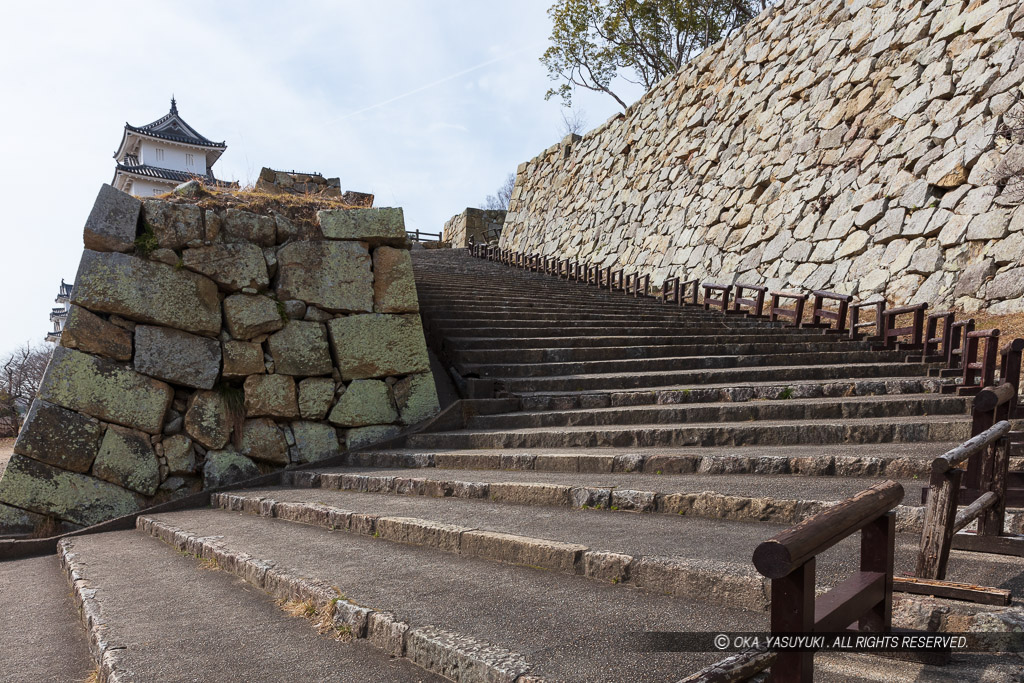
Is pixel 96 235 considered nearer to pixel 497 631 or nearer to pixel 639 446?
pixel 639 446

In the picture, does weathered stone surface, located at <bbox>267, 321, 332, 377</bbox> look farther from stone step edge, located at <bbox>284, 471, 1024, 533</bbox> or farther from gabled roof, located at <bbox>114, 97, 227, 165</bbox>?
gabled roof, located at <bbox>114, 97, 227, 165</bbox>

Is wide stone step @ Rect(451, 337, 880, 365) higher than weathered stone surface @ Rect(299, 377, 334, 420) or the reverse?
higher

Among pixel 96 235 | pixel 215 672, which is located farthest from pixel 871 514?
pixel 96 235

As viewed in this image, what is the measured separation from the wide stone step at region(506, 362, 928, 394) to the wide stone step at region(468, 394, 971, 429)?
2.19 ft

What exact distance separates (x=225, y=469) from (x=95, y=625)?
3325 mm

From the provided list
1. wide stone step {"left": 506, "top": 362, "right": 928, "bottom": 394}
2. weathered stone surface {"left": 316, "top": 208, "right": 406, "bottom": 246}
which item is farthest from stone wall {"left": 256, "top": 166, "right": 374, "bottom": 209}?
wide stone step {"left": 506, "top": 362, "right": 928, "bottom": 394}

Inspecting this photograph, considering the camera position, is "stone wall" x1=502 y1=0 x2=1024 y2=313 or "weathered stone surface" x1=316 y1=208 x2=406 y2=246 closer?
"weathered stone surface" x1=316 y1=208 x2=406 y2=246

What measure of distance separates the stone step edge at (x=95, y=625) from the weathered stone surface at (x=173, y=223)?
2775mm

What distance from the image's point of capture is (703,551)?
109 inches

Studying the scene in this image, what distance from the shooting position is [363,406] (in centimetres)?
668

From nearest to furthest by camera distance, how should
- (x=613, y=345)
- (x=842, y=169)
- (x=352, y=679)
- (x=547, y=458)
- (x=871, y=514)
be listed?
(x=871, y=514) < (x=352, y=679) < (x=547, y=458) < (x=613, y=345) < (x=842, y=169)

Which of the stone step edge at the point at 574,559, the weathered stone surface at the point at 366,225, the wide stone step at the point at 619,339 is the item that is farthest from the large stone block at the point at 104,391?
the wide stone step at the point at 619,339

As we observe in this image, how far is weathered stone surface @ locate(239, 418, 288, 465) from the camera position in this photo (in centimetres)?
630

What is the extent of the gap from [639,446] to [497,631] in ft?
10.1
